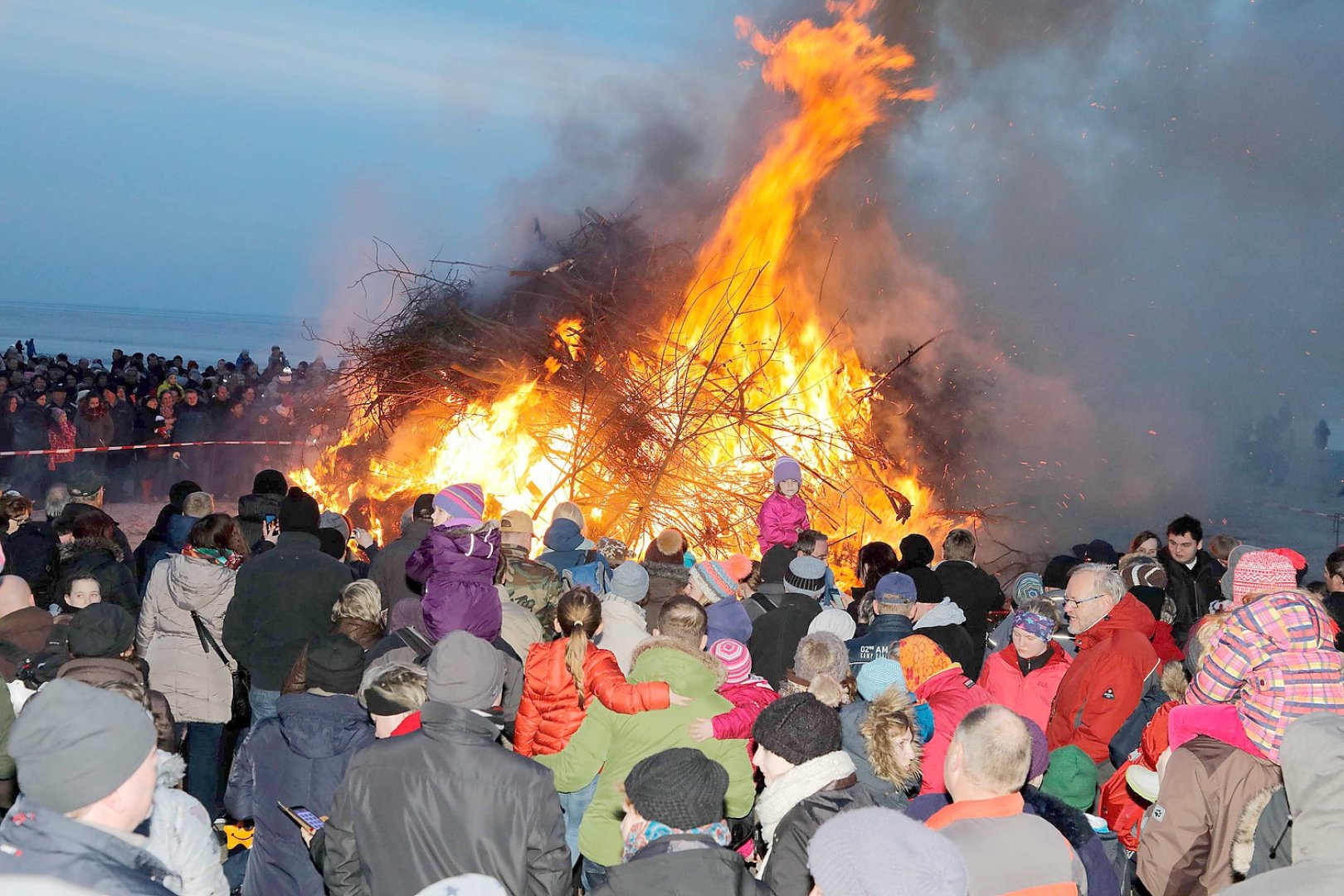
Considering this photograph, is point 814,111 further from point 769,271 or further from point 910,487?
point 910,487

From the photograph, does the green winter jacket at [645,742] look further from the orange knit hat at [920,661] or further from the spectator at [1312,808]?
the spectator at [1312,808]

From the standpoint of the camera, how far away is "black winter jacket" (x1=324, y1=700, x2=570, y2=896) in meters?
3.79

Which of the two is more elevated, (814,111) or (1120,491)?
(814,111)

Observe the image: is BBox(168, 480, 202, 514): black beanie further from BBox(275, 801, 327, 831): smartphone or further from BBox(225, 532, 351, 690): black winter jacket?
BBox(275, 801, 327, 831): smartphone

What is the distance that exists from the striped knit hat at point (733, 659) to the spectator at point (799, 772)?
1.40m

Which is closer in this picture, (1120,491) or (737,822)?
(737,822)

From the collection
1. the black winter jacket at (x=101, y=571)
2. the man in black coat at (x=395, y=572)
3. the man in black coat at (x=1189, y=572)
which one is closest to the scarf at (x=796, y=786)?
the man in black coat at (x=395, y=572)

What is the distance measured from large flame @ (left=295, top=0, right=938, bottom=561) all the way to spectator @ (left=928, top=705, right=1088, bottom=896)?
26.7 feet

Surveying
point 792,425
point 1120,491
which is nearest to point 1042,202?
point 1120,491

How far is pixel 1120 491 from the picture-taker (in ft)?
56.7

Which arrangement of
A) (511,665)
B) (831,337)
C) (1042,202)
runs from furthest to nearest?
(1042,202), (831,337), (511,665)

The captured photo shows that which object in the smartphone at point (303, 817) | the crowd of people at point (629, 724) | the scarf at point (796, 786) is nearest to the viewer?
the crowd of people at point (629, 724)

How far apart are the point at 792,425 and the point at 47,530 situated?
7.20 metres

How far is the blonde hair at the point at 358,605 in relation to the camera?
18.2ft
